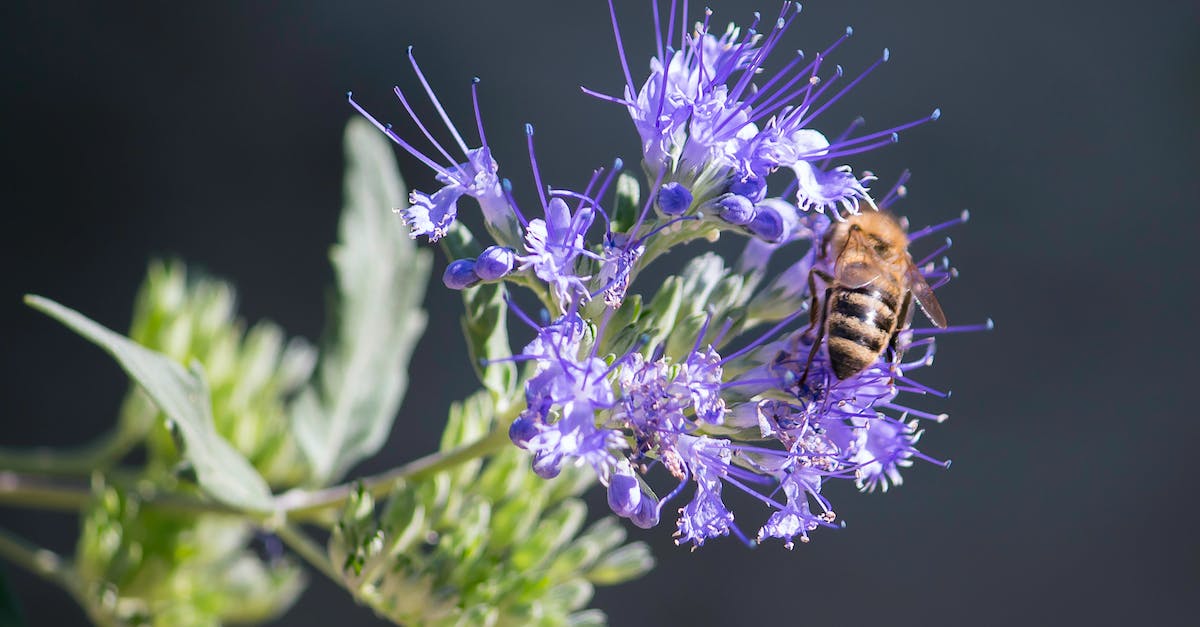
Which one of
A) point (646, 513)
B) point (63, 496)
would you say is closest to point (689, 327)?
point (646, 513)

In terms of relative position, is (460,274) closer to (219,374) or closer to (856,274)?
(856,274)

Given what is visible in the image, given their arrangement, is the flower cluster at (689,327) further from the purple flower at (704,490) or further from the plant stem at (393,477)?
the plant stem at (393,477)

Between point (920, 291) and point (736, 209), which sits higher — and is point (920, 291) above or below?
below

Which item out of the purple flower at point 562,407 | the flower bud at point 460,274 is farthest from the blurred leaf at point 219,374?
the purple flower at point 562,407

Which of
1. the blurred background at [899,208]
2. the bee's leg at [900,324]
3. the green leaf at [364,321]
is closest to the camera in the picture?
the bee's leg at [900,324]

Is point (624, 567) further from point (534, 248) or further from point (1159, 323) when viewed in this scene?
point (1159, 323)

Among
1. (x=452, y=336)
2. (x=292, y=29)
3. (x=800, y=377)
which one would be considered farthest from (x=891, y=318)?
(x=292, y=29)
